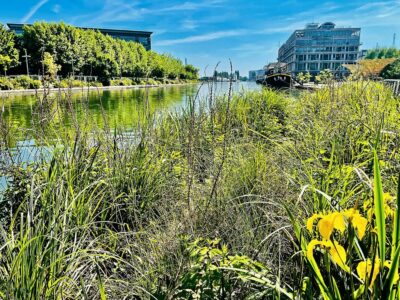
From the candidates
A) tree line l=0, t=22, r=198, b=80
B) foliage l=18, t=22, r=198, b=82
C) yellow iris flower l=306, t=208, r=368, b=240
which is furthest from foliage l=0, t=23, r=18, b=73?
yellow iris flower l=306, t=208, r=368, b=240

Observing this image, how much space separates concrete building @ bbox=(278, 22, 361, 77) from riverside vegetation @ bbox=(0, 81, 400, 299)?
68.6m

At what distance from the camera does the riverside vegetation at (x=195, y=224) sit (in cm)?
101

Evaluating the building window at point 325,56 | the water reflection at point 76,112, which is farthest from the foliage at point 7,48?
the building window at point 325,56

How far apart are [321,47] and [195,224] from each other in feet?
246

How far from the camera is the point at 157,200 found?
2.24 metres

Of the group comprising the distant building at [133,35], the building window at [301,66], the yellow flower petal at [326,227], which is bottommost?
the yellow flower petal at [326,227]

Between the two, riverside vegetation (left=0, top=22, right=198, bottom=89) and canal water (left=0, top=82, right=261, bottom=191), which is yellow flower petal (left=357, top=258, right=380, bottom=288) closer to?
canal water (left=0, top=82, right=261, bottom=191)

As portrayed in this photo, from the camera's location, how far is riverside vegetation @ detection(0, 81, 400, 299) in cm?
101

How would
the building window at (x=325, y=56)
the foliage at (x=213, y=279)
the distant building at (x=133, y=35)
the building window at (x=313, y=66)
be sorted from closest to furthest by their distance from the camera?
the foliage at (x=213, y=279) < the building window at (x=325, y=56) < the building window at (x=313, y=66) < the distant building at (x=133, y=35)

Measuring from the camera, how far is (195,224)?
5.76 ft

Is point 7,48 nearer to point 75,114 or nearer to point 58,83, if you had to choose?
point 58,83

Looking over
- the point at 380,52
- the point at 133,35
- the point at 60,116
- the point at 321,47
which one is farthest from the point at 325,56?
the point at 60,116

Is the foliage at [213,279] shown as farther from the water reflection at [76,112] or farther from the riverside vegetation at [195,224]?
the water reflection at [76,112]

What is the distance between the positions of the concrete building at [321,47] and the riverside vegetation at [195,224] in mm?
68585
